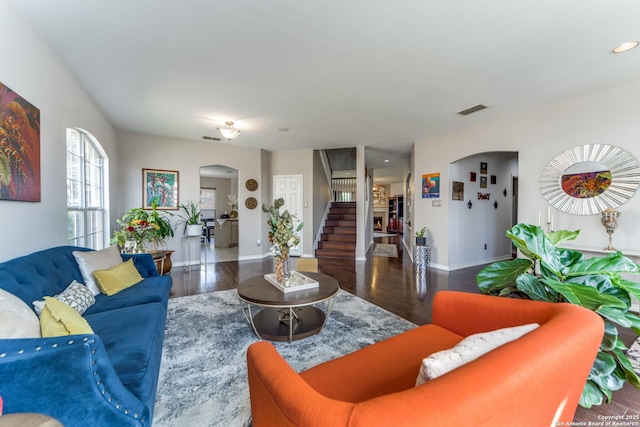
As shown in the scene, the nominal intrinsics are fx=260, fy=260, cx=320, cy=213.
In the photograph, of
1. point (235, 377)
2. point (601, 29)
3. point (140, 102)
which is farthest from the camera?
point (140, 102)

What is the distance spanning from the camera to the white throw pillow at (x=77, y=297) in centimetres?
186

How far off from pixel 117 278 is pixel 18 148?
4.09 ft

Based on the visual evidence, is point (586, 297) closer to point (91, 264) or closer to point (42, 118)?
point (91, 264)

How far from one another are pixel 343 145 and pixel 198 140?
332 centimetres

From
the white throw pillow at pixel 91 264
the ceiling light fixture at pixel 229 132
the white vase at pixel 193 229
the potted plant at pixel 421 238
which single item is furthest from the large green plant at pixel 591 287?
the white vase at pixel 193 229

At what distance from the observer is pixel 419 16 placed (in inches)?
80.2

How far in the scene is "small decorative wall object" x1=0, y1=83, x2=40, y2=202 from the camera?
1754 mm

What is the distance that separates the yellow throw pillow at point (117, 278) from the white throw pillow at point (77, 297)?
16 centimetres

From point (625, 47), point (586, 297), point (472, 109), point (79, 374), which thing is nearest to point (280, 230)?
point (79, 374)

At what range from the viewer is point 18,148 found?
1901mm

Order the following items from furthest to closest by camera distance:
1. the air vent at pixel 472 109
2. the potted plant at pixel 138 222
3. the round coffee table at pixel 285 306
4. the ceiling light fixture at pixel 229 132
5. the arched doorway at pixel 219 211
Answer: the arched doorway at pixel 219 211, the ceiling light fixture at pixel 229 132, the air vent at pixel 472 109, the potted plant at pixel 138 222, the round coffee table at pixel 285 306

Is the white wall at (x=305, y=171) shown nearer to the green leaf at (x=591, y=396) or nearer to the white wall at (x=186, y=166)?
the white wall at (x=186, y=166)

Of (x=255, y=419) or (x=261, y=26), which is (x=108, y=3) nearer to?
(x=261, y=26)

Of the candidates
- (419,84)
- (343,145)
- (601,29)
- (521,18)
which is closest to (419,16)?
(521,18)
